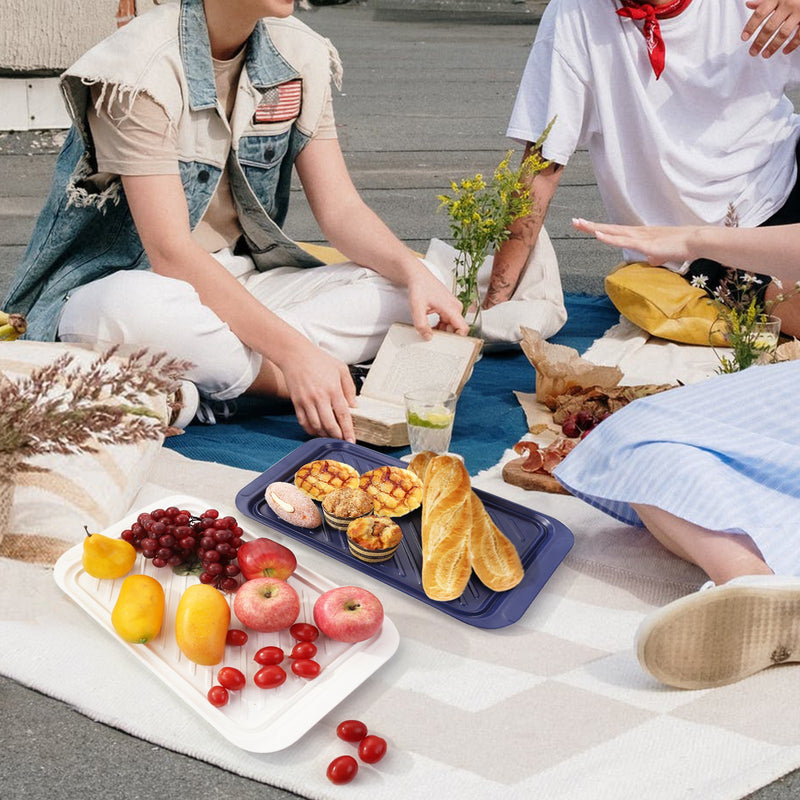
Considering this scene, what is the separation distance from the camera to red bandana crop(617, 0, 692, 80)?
11.4ft

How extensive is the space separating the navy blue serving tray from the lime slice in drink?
125 millimetres

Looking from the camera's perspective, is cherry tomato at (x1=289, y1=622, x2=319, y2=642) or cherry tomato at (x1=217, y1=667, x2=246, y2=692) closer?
cherry tomato at (x1=217, y1=667, x2=246, y2=692)

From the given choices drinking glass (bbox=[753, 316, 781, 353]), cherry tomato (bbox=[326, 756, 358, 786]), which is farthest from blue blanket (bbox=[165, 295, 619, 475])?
cherry tomato (bbox=[326, 756, 358, 786])

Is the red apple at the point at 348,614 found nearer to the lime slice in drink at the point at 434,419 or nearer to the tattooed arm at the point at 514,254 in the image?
the lime slice in drink at the point at 434,419

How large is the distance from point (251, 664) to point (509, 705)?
444 millimetres

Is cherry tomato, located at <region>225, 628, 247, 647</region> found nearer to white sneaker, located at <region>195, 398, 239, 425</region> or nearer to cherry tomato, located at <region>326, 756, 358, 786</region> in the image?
cherry tomato, located at <region>326, 756, 358, 786</region>

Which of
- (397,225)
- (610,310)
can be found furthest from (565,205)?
(610,310)

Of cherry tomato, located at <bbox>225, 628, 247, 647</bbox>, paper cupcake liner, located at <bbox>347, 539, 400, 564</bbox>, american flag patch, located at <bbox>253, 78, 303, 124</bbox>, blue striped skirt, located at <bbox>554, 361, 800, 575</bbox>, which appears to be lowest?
paper cupcake liner, located at <bbox>347, 539, 400, 564</bbox>

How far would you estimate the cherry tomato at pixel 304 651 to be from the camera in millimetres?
1893

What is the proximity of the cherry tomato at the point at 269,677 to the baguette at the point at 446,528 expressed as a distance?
14.5 inches

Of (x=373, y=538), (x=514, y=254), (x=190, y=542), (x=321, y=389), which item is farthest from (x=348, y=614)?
(x=514, y=254)

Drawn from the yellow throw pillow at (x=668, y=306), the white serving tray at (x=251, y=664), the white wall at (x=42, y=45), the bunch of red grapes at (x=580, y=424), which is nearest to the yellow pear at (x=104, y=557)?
the white serving tray at (x=251, y=664)

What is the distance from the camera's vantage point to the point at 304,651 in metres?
1.90

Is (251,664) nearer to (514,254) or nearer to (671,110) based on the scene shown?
(514,254)
